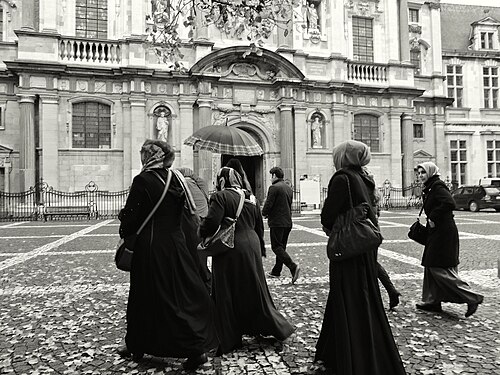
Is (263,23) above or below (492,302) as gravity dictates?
above

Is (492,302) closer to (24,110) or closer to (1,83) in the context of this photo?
(24,110)

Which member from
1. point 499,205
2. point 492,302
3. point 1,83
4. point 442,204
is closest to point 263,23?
point 442,204

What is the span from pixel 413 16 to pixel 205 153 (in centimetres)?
1869

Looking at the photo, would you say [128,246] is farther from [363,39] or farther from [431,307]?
[363,39]

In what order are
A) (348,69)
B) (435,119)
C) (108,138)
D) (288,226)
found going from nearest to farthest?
1. (288,226)
2. (108,138)
3. (348,69)
4. (435,119)

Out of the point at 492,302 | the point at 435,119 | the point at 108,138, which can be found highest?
the point at 435,119

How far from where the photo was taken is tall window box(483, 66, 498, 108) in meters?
32.2

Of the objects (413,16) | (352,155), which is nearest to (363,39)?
(413,16)

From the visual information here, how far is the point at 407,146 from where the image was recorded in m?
26.7

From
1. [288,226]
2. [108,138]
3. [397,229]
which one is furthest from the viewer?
[108,138]

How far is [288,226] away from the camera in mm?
7391

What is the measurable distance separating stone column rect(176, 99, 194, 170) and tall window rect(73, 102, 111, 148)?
3.81 metres

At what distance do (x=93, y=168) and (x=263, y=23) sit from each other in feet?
59.1

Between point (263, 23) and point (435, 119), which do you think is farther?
point (435, 119)
